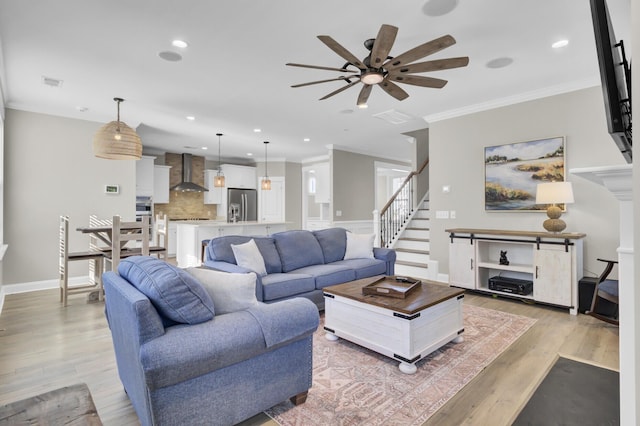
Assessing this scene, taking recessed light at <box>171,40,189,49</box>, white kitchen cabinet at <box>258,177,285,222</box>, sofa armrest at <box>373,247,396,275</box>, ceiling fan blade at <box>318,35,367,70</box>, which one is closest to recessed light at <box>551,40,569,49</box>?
ceiling fan blade at <box>318,35,367,70</box>

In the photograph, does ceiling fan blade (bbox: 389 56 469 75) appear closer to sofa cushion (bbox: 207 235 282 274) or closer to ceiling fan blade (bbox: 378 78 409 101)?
ceiling fan blade (bbox: 378 78 409 101)

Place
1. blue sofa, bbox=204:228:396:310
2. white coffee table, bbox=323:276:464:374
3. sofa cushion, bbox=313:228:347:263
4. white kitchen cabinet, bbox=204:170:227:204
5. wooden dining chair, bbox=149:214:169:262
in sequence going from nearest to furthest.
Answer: white coffee table, bbox=323:276:464:374 < blue sofa, bbox=204:228:396:310 < sofa cushion, bbox=313:228:347:263 < wooden dining chair, bbox=149:214:169:262 < white kitchen cabinet, bbox=204:170:227:204

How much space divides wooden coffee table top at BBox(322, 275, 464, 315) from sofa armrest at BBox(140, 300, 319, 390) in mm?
→ 861

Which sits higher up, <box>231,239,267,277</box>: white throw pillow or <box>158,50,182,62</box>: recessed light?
<box>158,50,182,62</box>: recessed light

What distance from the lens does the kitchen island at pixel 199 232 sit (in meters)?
6.39

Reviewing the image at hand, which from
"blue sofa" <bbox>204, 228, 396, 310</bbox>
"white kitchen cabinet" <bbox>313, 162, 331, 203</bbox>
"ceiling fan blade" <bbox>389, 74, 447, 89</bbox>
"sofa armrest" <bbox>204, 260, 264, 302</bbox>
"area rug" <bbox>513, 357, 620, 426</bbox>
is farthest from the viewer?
"white kitchen cabinet" <bbox>313, 162, 331, 203</bbox>

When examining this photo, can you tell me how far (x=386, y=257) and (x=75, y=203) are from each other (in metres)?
4.91

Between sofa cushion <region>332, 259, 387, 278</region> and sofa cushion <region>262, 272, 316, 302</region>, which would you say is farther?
sofa cushion <region>332, 259, 387, 278</region>

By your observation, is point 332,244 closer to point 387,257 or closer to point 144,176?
point 387,257

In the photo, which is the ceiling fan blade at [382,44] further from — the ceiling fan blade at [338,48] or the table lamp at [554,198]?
Answer: the table lamp at [554,198]

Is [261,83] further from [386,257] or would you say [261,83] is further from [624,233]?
[624,233]

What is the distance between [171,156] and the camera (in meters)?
8.67

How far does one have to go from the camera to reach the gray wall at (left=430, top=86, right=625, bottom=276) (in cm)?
394

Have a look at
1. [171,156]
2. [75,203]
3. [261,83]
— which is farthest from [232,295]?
[171,156]
